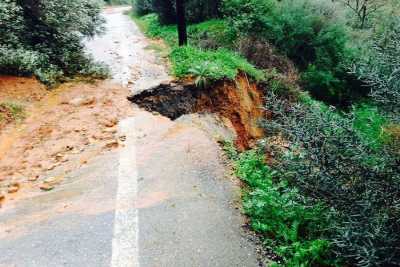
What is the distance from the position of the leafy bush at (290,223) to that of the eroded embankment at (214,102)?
4183mm

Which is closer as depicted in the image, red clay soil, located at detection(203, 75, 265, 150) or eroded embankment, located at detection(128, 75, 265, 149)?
eroded embankment, located at detection(128, 75, 265, 149)

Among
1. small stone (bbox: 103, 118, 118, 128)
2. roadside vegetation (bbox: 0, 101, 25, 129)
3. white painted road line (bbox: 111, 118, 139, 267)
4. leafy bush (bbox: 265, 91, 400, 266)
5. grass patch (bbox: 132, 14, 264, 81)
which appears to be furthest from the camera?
grass patch (bbox: 132, 14, 264, 81)

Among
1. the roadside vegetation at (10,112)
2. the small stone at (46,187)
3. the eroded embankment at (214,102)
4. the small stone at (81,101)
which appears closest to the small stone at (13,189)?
the small stone at (46,187)

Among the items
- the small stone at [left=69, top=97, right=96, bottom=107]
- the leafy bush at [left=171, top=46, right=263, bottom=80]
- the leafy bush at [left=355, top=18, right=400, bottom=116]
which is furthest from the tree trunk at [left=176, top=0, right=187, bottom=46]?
the leafy bush at [left=355, top=18, right=400, bottom=116]

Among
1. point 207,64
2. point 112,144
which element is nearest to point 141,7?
point 207,64

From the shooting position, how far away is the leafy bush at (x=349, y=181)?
3.89 m

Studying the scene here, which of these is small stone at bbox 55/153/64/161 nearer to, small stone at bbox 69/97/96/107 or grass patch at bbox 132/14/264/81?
small stone at bbox 69/97/96/107

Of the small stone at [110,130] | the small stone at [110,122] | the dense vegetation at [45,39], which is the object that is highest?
the dense vegetation at [45,39]

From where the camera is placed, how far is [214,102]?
10.1 m

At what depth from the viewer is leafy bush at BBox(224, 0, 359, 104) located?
14.6 meters

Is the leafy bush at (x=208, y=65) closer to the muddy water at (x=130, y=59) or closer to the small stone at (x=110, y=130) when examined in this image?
the muddy water at (x=130, y=59)

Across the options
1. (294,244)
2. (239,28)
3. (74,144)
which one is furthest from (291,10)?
(294,244)

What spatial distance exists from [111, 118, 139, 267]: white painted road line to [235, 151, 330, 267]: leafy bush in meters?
1.50

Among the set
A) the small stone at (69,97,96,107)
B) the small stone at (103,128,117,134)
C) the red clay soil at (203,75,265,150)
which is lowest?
the red clay soil at (203,75,265,150)
